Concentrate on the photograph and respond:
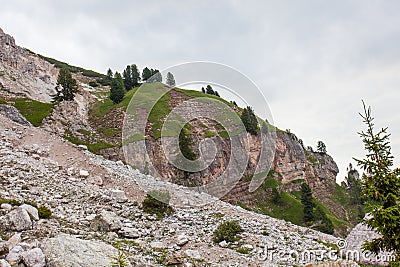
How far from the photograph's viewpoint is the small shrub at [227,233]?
2059cm

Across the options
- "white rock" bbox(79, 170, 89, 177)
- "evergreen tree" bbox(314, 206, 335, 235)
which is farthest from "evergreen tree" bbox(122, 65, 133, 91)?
"white rock" bbox(79, 170, 89, 177)

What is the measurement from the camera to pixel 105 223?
19609mm

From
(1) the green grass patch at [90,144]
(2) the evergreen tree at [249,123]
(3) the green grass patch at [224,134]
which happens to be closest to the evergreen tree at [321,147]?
(2) the evergreen tree at [249,123]

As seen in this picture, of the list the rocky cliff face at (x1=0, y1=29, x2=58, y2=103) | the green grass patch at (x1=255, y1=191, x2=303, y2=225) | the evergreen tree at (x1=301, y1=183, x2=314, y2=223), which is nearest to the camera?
the rocky cliff face at (x1=0, y1=29, x2=58, y2=103)

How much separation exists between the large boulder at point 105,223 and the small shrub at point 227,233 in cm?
673

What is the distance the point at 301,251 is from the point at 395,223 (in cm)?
938

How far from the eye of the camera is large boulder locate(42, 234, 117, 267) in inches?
477

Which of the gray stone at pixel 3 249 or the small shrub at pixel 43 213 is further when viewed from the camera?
the small shrub at pixel 43 213

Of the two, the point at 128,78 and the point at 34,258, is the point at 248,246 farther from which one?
the point at 128,78

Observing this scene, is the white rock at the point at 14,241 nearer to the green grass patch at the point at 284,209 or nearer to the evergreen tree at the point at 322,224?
the evergreen tree at the point at 322,224

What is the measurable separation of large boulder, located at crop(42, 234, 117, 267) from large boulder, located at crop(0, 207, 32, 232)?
2.28 m

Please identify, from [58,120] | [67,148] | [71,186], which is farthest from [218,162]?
[71,186]

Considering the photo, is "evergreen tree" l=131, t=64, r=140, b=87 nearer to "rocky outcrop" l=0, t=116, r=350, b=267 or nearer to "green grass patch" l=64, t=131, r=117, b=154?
"green grass patch" l=64, t=131, r=117, b=154

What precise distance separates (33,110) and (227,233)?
4464 centimetres
